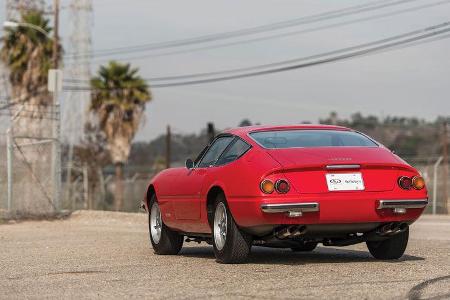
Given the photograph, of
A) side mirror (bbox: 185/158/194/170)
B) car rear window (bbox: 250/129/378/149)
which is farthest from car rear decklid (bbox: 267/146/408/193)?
side mirror (bbox: 185/158/194/170)

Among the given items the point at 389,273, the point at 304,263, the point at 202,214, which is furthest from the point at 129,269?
the point at 389,273

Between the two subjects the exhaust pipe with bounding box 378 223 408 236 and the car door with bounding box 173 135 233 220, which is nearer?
the exhaust pipe with bounding box 378 223 408 236

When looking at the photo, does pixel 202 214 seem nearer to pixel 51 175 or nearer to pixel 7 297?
pixel 7 297

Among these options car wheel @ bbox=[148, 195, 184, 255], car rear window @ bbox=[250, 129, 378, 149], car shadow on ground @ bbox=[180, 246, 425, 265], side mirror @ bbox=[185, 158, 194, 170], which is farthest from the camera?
car wheel @ bbox=[148, 195, 184, 255]

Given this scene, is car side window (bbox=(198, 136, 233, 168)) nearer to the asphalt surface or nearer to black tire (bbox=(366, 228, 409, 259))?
the asphalt surface

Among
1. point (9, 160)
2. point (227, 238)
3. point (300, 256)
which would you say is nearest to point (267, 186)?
point (227, 238)

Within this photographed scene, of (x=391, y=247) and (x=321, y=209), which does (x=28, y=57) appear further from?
(x=321, y=209)

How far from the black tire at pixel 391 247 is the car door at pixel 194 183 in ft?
6.20

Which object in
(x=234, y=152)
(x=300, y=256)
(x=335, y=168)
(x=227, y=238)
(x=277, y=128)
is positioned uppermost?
(x=277, y=128)

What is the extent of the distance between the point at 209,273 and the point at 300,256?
225cm

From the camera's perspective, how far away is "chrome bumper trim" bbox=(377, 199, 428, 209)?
351 inches

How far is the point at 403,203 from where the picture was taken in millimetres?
9023

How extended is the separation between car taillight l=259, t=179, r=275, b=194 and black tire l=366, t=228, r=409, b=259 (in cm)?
171

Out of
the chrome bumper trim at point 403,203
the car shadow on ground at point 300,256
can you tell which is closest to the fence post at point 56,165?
the car shadow on ground at point 300,256
